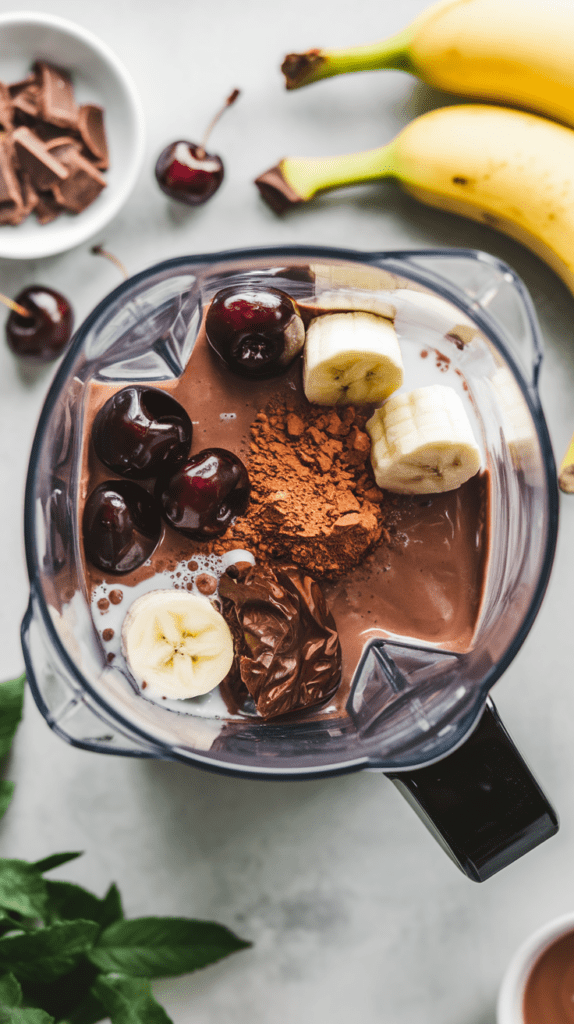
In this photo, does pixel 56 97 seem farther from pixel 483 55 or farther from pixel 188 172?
pixel 483 55

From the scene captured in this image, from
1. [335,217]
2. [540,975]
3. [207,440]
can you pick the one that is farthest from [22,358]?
[540,975]

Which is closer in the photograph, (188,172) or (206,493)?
(206,493)

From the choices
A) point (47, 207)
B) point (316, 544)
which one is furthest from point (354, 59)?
point (316, 544)

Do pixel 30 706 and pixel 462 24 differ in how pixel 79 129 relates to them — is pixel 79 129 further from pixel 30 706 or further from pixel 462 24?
pixel 30 706

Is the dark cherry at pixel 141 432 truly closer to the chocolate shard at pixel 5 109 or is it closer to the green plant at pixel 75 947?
the green plant at pixel 75 947

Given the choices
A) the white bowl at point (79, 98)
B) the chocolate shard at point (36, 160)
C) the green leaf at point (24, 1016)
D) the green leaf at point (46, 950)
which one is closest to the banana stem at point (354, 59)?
the white bowl at point (79, 98)

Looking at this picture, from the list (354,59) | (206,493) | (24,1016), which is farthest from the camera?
(354,59)
